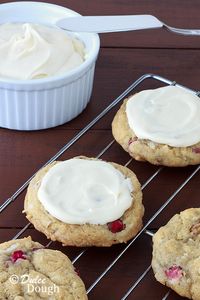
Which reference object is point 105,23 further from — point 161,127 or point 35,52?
point 161,127

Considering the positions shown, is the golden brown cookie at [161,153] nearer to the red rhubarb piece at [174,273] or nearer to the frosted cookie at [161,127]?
the frosted cookie at [161,127]

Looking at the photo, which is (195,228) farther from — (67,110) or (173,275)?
(67,110)

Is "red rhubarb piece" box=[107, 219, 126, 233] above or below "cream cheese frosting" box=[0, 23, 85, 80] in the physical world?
below

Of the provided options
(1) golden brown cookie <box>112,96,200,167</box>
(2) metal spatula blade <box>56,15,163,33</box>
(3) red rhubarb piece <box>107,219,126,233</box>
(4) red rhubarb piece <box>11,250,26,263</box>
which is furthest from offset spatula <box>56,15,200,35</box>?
(4) red rhubarb piece <box>11,250,26,263</box>

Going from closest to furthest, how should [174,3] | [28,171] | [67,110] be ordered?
[28,171] < [67,110] < [174,3]

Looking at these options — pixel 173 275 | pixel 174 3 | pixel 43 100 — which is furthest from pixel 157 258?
pixel 174 3

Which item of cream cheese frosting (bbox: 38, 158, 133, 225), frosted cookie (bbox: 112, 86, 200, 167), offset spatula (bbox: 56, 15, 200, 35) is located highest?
offset spatula (bbox: 56, 15, 200, 35)

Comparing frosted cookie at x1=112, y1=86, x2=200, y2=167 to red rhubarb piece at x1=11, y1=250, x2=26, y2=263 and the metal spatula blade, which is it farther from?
red rhubarb piece at x1=11, y1=250, x2=26, y2=263
